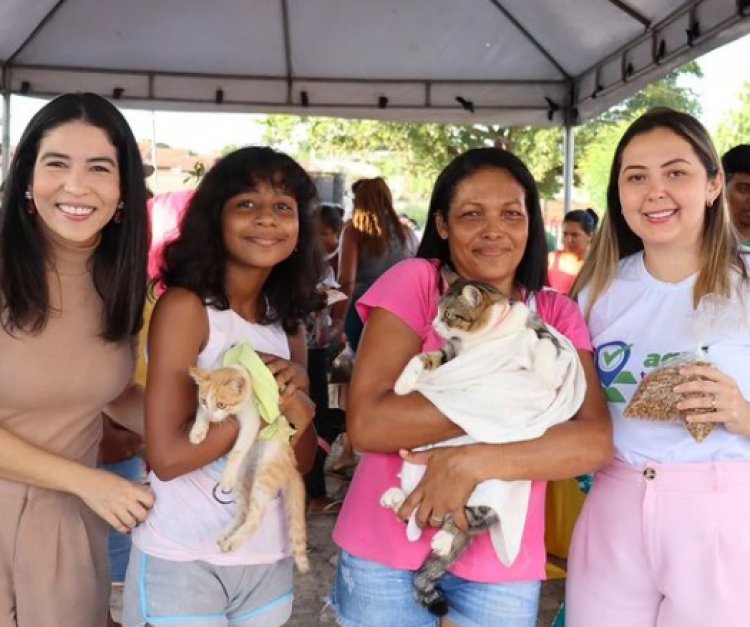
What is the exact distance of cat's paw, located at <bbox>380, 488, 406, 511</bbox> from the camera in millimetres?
1781

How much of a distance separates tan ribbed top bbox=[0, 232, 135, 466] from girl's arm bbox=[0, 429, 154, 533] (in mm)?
85

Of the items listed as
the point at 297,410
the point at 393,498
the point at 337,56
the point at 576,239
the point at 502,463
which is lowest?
the point at 393,498

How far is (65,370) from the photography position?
176 cm

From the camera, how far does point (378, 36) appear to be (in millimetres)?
5594

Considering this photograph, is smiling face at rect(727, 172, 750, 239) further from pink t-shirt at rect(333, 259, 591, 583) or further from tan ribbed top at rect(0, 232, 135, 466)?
tan ribbed top at rect(0, 232, 135, 466)

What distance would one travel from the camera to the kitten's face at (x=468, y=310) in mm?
1771

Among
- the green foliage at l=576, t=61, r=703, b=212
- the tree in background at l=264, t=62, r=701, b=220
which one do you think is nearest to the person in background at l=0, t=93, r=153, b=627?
the tree in background at l=264, t=62, r=701, b=220

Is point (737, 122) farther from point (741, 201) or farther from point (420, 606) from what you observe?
point (420, 606)

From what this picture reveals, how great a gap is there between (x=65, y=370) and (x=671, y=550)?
5.17 feet

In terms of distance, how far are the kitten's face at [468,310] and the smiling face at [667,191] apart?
0.49m

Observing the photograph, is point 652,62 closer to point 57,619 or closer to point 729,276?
point 729,276

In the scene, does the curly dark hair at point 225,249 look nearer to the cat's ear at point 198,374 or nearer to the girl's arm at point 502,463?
the cat's ear at point 198,374

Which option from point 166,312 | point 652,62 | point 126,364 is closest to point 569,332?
point 166,312

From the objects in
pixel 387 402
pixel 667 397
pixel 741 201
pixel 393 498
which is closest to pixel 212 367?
pixel 387 402
